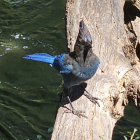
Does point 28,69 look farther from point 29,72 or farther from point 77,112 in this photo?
point 77,112

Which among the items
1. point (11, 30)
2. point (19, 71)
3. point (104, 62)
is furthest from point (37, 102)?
point (104, 62)

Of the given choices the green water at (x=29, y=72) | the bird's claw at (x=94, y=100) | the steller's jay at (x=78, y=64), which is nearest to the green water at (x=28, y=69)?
the green water at (x=29, y=72)

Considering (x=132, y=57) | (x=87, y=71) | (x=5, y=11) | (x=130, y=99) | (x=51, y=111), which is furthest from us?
(x=5, y=11)

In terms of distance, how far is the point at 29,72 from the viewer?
7.26 m

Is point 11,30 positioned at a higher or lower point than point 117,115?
higher

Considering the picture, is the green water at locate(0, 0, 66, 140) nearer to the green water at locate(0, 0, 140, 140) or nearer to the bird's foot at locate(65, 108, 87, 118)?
the green water at locate(0, 0, 140, 140)

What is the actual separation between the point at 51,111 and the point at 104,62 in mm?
2249

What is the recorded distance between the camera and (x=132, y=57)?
5.18m

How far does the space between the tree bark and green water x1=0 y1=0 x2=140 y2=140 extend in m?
1.48

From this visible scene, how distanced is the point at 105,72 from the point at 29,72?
114 inches

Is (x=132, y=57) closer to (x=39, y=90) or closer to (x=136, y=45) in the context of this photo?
(x=136, y=45)

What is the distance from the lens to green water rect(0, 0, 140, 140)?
648 cm

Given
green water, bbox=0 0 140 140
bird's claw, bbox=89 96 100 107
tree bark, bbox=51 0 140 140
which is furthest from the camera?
green water, bbox=0 0 140 140

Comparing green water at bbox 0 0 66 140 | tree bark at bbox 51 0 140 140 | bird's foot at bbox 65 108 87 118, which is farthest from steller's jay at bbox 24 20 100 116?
green water at bbox 0 0 66 140
